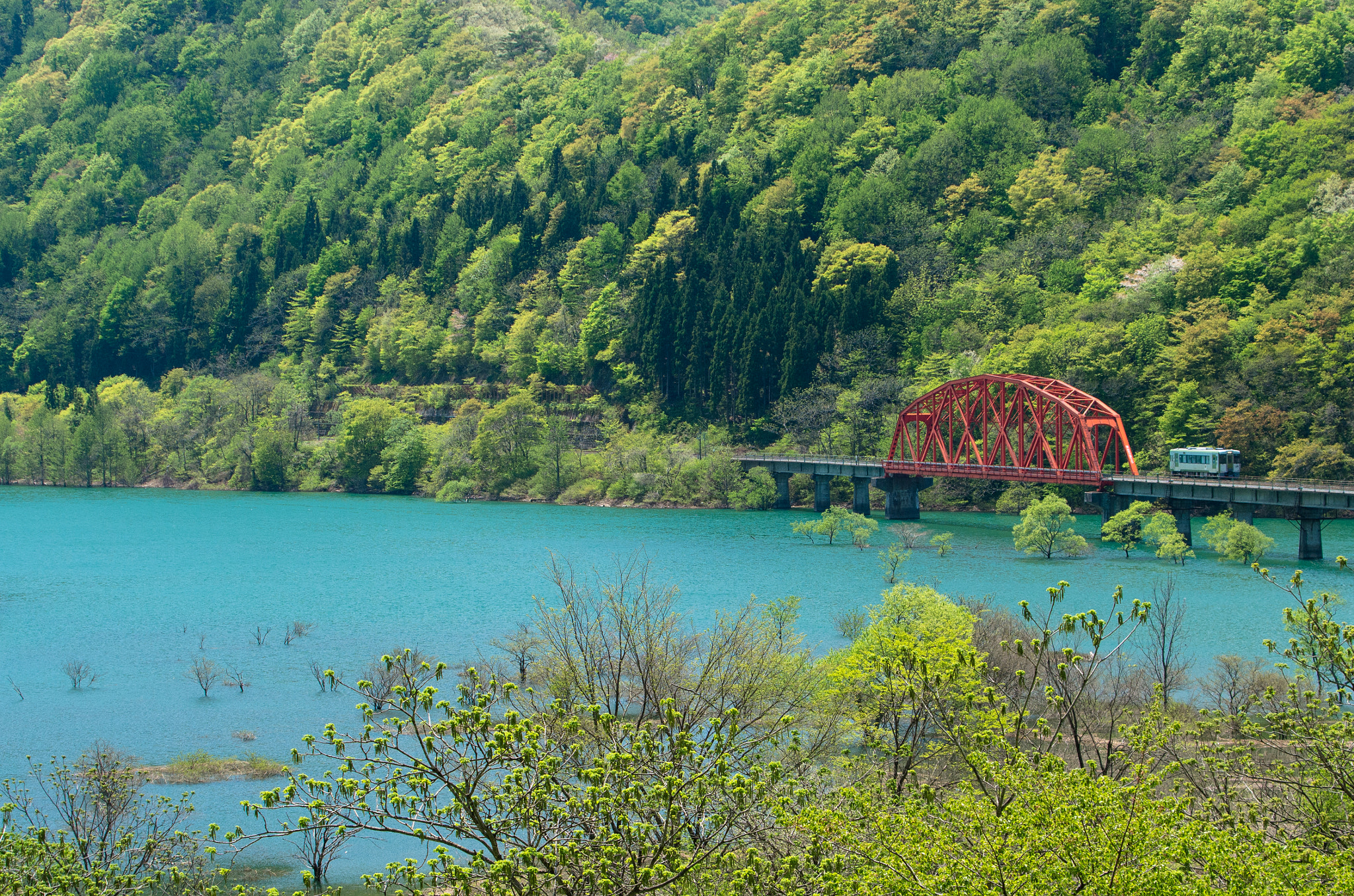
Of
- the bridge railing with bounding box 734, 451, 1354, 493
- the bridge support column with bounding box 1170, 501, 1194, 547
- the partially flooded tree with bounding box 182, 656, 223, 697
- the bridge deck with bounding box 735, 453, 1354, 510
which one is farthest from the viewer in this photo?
the bridge support column with bounding box 1170, 501, 1194, 547

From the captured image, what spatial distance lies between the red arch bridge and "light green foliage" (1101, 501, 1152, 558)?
167 centimetres

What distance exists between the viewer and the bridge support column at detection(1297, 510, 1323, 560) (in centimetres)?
5612

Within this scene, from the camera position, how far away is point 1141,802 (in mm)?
11828

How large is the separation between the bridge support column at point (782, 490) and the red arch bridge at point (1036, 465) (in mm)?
74

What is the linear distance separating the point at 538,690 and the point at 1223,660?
681 inches

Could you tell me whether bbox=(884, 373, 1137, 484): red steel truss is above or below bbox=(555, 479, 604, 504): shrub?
above

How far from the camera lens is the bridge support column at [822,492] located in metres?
82.5

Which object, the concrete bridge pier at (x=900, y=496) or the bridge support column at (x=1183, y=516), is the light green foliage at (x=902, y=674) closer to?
the bridge support column at (x=1183, y=516)

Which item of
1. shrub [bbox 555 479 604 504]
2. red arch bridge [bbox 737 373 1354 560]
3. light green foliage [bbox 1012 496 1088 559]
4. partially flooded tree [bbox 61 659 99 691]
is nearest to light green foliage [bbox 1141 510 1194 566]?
red arch bridge [bbox 737 373 1354 560]

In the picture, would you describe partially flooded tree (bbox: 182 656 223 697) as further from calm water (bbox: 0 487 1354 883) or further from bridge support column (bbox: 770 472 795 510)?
bridge support column (bbox: 770 472 795 510)

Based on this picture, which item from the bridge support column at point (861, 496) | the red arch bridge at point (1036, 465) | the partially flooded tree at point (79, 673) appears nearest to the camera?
the partially flooded tree at point (79, 673)

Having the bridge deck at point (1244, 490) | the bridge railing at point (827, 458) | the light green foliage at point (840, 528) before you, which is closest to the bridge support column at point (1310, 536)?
the bridge deck at point (1244, 490)

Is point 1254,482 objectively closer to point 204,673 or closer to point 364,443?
point 204,673

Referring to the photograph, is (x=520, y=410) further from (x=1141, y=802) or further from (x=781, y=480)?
(x=1141, y=802)
